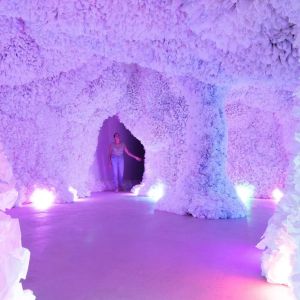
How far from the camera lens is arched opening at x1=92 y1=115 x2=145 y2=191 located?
9.42 metres

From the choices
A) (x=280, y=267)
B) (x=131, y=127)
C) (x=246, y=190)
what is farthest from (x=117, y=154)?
(x=280, y=267)

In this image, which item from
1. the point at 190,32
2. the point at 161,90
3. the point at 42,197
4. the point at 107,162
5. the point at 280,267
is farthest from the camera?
the point at 107,162

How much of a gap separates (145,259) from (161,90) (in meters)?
4.70

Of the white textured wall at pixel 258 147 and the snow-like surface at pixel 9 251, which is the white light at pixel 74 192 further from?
the snow-like surface at pixel 9 251

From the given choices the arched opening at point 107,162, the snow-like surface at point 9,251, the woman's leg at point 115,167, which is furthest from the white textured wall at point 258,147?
the snow-like surface at point 9,251

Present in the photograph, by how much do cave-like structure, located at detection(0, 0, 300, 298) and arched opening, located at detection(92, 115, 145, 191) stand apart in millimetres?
357

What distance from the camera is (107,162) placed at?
9.73m

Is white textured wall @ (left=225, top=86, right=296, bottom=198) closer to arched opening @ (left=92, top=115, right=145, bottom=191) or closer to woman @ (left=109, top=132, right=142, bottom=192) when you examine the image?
woman @ (left=109, top=132, right=142, bottom=192)

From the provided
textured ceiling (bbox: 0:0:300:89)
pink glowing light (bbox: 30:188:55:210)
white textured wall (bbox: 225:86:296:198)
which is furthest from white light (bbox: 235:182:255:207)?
textured ceiling (bbox: 0:0:300:89)

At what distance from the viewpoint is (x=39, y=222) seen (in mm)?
4250

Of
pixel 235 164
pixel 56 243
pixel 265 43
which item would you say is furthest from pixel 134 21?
pixel 235 164

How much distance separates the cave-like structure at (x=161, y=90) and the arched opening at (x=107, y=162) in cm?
36

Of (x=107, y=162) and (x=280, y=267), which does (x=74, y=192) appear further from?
(x=280, y=267)

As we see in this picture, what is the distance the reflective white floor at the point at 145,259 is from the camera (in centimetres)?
201
